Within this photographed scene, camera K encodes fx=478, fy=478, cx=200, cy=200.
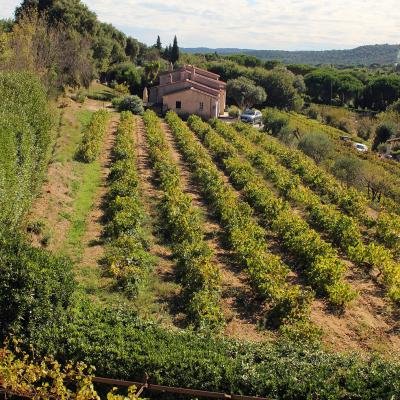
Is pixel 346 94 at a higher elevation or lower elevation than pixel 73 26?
lower

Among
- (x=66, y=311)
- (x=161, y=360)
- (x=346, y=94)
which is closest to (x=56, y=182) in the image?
(x=66, y=311)

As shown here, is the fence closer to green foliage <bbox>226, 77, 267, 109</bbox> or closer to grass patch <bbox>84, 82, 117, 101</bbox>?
grass patch <bbox>84, 82, 117, 101</bbox>

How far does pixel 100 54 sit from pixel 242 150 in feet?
116

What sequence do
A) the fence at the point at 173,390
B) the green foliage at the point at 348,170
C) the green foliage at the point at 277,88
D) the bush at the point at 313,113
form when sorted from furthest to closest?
the bush at the point at 313,113, the green foliage at the point at 277,88, the green foliage at the point at 348,170, the fence at the point at 173,390

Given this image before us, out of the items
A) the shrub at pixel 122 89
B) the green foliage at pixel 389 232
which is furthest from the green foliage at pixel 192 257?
the shrub at pixel 122 89

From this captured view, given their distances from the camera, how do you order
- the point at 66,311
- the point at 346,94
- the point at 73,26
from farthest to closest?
the point at 346,94
the point at 73,26
the point at 66,311

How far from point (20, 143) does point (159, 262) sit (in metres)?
7.37

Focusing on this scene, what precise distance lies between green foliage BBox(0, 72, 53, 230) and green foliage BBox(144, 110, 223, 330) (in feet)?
20.0

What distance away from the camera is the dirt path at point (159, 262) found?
1509 cm

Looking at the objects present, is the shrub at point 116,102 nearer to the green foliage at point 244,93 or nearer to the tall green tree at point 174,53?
the green foliage at point 244,93

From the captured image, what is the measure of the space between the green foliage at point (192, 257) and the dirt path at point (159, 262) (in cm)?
35

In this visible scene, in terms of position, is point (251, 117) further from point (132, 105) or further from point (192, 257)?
point (192, 257)

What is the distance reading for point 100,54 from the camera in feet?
211

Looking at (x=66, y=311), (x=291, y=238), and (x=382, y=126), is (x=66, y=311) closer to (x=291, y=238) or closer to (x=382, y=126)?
(x=291, y=238)
